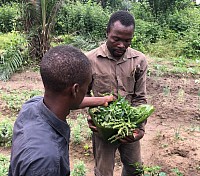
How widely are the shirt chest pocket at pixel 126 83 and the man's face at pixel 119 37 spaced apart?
0.23 m

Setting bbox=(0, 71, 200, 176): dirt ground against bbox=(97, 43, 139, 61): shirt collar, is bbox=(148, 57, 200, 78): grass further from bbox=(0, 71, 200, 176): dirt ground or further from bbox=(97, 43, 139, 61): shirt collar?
bbox=(97, 43, 139, 61): shirt collar

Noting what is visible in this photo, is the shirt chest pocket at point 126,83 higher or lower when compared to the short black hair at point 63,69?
lower

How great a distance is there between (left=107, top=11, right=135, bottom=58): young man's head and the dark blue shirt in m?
1.19

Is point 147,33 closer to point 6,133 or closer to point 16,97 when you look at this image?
point 16,97

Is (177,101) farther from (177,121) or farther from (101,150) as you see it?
(101,150)

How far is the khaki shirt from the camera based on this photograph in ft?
9.07

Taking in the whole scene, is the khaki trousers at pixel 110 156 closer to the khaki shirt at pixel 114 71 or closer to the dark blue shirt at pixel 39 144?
the khaki shirt at pixel 114 71

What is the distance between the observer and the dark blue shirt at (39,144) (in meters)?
1.37

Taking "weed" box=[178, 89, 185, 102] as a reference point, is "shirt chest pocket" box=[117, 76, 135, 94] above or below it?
above

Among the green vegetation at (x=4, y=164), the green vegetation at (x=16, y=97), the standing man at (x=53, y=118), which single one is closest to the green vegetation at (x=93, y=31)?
the green vegetation at (x=16, y=97)

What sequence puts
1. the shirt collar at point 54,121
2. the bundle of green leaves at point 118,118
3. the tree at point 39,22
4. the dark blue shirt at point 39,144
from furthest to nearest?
the tree at point 39,22, the bundle of green leaves at point 118,118, the shirt collar at point 54,121, the dark blue shirt at point 39,144

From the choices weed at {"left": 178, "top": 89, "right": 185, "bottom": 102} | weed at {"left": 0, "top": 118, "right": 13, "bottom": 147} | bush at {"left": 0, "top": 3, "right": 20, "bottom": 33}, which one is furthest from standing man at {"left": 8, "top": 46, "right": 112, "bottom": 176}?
bush at {"left": 0, "top": 3, "right": 20, "bottom": 33}

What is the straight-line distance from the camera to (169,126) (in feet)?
17.6

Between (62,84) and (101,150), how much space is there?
54.8 inches
